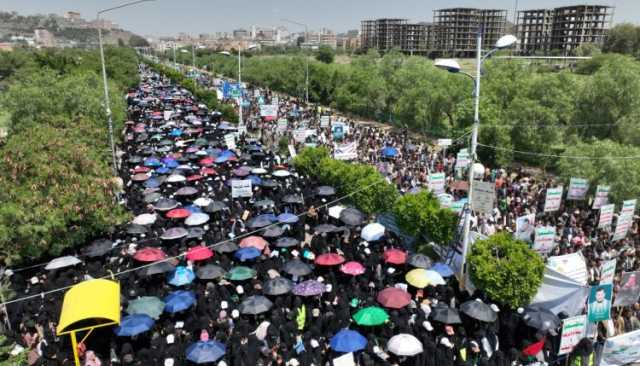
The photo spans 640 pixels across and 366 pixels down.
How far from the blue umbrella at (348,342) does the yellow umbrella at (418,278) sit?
2.66 meters

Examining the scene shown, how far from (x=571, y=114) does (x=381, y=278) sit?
65.8ft

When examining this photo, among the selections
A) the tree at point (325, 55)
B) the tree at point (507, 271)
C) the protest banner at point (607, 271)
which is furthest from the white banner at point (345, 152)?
the tree at point (325, 55)

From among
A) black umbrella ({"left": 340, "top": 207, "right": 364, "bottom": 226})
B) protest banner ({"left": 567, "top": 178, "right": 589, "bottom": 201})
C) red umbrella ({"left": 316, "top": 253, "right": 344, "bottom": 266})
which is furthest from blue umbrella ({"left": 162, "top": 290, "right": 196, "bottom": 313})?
protest banner ({"left": 567, "top": 178, "right": 589, "bottom": 201})

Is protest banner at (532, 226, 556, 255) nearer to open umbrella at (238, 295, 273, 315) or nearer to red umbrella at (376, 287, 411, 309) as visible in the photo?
red umbrella at (376, 287, 411, 309)

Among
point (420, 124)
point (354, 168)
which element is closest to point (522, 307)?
point (354, 168)

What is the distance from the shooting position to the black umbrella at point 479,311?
10.6 meters

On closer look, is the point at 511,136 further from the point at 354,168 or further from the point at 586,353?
the point at 586,353

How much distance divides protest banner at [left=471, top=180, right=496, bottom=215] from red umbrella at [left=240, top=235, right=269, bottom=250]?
19.8 ft

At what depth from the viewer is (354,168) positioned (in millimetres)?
19219

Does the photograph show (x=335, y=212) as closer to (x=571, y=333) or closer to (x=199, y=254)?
(x=199, y=254)

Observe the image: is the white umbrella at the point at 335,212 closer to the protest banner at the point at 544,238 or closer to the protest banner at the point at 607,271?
the protest banner at the point at 544,238

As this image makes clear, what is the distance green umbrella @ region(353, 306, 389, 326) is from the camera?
34.6ft

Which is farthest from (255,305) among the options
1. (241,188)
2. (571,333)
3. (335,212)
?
(241,188)

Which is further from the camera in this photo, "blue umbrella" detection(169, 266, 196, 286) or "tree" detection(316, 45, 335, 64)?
"tree" detection(316, 45, 335, 64)
